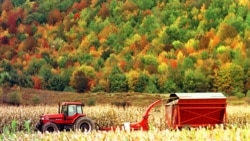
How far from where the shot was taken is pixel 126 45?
46969mm

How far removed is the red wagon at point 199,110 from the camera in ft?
63.7

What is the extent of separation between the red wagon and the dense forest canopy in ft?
64.7

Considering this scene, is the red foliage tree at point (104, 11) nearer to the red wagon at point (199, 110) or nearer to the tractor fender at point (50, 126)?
the tractor fender at point (50, 126)

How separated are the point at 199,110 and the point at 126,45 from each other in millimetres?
27666

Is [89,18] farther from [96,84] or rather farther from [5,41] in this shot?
[96,84]

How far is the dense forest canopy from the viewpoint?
41188mm

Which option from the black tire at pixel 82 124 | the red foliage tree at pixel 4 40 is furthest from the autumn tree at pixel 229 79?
the black tire at pixel 82 124

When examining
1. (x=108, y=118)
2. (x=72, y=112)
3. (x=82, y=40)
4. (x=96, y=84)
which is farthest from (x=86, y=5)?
(x=72, y=112)

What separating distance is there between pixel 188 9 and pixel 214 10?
8.64 feet

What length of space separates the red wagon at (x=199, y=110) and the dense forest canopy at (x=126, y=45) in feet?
64.7

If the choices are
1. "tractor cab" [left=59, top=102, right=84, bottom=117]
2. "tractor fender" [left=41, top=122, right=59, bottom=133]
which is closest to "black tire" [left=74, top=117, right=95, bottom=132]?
"tractor cab" [left=59, top=102, right=84, bottom=117]

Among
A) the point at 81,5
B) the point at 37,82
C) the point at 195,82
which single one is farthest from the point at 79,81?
the point at 81,5

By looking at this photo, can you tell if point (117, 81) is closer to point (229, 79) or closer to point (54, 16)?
point (229, 79)

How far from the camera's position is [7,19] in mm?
50125
